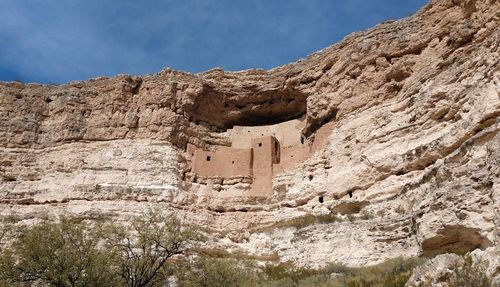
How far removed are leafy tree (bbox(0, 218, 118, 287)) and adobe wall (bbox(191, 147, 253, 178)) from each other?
10.2 m

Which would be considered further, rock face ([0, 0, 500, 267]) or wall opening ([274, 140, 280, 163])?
wall opening ([274, 140, 280, 163])

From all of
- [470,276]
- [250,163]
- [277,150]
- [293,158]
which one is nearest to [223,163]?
[250,163]

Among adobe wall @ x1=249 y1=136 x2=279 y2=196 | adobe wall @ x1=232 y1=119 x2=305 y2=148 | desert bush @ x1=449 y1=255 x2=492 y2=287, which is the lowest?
desert bush @ x1=449 y1=255 x2=492 y2=287

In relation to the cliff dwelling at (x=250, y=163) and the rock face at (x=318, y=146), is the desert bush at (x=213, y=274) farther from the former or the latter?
the cliff dwelling at (x=250, y=163)

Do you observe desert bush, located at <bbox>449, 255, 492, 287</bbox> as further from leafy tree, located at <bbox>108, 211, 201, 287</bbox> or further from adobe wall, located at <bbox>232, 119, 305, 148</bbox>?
adobe wall, located at <bbox>232, 119, 305, 148</bbox>

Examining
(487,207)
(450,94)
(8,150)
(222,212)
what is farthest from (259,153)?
(487,207)

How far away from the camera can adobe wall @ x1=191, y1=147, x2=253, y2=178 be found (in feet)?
79.7

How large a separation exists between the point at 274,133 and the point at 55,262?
14297 mm

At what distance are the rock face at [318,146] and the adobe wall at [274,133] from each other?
552 mm

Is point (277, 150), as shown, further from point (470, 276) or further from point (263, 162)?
point (470, 276)

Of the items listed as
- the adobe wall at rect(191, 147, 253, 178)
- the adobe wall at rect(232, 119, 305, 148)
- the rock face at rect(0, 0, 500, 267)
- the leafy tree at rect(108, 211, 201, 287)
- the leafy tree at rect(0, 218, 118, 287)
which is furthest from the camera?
the adobe wall at rect(232, 119, 305, 148)

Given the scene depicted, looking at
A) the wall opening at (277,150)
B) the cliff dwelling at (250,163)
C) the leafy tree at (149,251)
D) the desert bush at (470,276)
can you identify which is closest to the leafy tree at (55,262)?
the leafy tree at (149,251)

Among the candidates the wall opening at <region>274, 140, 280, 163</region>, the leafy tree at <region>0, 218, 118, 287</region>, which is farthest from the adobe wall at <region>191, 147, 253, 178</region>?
the leafy tree at <region>0, 218, 118, 287</region>

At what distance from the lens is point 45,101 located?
89.5 ft
